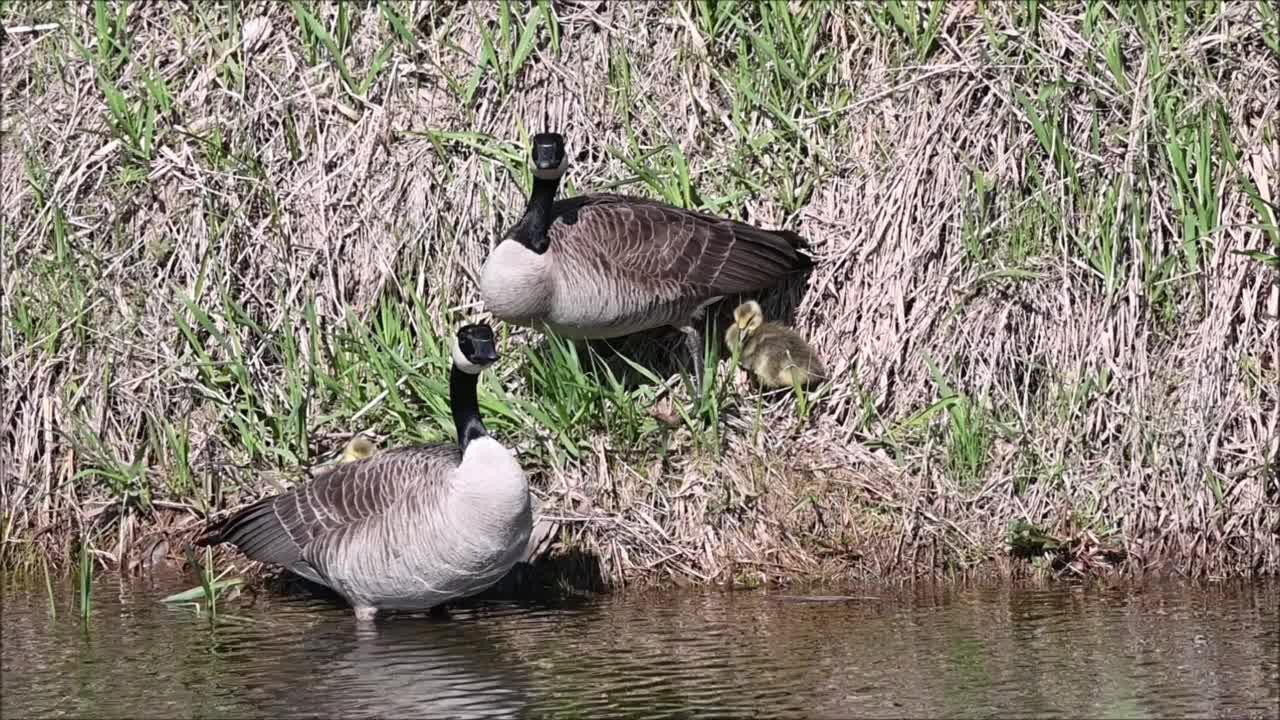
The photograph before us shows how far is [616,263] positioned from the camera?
8.31 metres

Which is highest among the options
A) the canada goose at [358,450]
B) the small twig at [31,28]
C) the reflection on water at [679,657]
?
the small twig at [31,28]

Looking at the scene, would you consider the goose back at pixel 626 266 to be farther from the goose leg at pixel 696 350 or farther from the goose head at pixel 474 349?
the goose head at pixel 474 349

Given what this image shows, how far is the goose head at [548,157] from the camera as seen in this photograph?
8.13 m

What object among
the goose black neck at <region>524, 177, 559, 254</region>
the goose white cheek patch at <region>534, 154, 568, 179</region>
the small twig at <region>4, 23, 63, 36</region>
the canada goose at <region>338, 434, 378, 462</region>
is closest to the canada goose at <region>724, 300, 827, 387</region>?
the goose black neck at <region>524, 177, 559, 254</region>

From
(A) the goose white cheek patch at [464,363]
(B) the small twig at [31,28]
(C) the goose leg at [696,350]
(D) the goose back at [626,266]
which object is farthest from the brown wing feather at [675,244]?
(B) the small twig at [31,28]

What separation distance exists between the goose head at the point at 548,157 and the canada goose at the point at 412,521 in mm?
1286

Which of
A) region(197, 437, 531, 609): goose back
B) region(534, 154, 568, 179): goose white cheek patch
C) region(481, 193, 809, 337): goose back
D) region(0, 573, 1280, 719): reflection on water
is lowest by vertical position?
region(0, 573, 1280, 719): reflection on water

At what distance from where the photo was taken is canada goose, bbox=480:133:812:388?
8.09m

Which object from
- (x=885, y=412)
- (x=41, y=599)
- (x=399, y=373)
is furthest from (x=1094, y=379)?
(x=41, y=599)

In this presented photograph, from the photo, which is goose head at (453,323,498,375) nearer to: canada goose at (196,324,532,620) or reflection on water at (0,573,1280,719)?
canada goose at (196,324,532,620)

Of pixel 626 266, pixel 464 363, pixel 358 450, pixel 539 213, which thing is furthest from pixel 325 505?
pixel 626 266

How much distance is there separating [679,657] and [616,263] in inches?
94.9

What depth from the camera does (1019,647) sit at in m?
6.52

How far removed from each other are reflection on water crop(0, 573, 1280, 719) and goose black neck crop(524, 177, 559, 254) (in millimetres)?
1693
